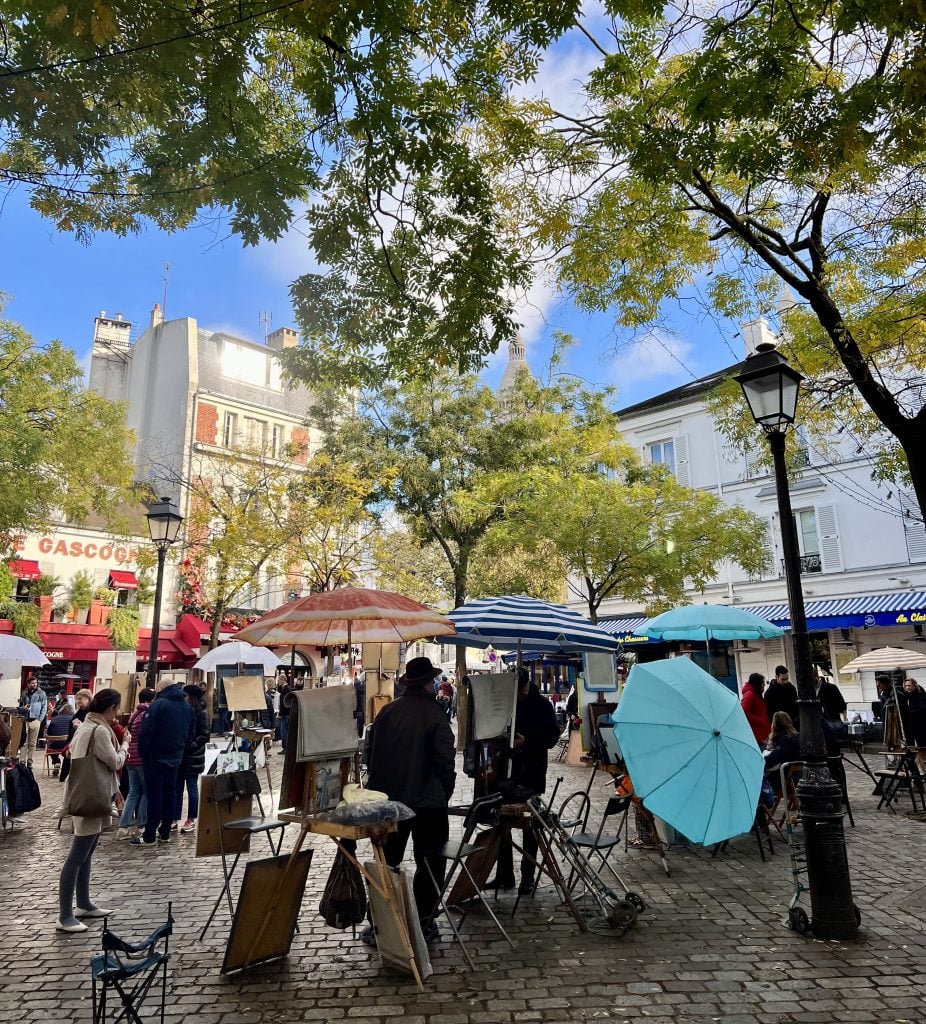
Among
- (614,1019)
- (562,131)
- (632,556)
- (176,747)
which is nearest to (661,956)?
(614,1019)

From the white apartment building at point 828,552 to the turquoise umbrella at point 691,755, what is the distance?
49.2ft

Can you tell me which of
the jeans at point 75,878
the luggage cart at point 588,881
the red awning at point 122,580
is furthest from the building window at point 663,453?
the jeans at point 75,878

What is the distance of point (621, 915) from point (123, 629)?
25.7 metres

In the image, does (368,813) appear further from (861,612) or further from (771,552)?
(771,552)

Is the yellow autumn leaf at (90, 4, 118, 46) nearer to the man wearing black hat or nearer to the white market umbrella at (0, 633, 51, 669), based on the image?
the man wearing black hat

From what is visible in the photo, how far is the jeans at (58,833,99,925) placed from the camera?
5.72 meters

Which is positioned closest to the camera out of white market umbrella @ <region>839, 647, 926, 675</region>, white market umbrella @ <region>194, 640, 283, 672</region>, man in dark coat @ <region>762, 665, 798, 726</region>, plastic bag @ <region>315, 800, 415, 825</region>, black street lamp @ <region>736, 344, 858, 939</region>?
plastic bag @ <region>315, 800, 415, 825</region>

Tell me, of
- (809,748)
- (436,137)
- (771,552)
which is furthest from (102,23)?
(771,552)

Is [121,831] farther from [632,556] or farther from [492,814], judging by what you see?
[632,556]

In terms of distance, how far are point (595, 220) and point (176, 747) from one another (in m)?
7.53

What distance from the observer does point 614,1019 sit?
4.12 meters

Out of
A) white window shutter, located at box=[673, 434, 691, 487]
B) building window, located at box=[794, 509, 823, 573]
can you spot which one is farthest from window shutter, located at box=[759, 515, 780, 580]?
white window shutter, located at box=[673, 434, 691, 487]

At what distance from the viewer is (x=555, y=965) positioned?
489 centimetres

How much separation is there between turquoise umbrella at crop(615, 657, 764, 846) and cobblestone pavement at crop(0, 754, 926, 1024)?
83 cm
